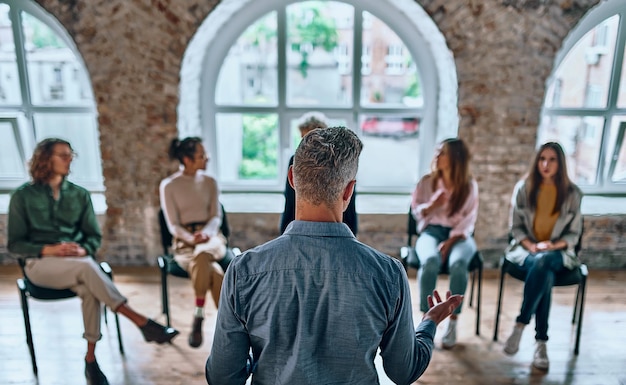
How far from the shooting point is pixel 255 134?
5.09 meters

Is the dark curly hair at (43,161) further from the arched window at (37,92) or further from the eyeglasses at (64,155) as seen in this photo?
the arched window at (37,92)

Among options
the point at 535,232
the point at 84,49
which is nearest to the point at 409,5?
the point at 535,232

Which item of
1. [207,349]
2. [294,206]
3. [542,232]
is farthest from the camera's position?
[542,232]

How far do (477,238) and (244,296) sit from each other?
3.74 meters

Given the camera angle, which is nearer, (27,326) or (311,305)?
(311,305)

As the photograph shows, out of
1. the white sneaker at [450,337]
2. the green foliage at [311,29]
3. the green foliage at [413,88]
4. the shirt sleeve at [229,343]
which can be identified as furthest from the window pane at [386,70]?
the shirt sleeve at [229,343]

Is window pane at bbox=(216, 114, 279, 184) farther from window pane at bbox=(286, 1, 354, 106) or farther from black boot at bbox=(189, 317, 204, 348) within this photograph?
black boot at bbox=(189, 317, 204, 348)

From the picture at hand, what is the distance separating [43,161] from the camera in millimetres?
3346

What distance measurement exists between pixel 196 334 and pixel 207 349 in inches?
4.8

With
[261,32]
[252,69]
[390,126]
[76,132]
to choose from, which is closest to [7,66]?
[76,132]

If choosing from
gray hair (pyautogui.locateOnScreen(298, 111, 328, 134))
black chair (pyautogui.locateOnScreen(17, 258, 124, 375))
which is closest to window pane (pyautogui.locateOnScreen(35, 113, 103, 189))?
black chair (pyautogui.locateOnScreen(17, 258, 124, 375))

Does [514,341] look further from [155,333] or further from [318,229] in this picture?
[318,229]

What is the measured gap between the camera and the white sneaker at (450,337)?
3621 mm

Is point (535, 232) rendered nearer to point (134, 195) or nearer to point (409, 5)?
point (409, 5)
